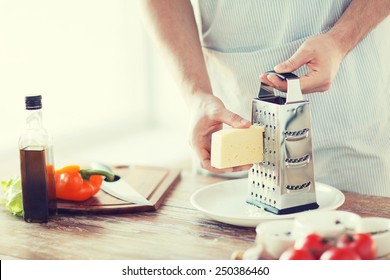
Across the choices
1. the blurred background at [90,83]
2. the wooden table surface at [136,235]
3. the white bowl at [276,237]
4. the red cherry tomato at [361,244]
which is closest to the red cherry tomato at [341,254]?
the red cherry tomato at [361,244]

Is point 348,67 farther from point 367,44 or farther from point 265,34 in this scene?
point 265,34

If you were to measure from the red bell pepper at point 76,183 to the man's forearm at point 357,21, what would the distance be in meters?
0.81

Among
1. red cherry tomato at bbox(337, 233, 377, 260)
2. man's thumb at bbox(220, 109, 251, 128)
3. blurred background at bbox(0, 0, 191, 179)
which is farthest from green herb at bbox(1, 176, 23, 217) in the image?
blurred background at bbox(0, 0, 191, 179)

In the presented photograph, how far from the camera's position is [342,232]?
1468 mm

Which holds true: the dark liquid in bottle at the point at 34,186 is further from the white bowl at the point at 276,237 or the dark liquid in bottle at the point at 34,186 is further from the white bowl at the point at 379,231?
the white bowl at the point at 379,231

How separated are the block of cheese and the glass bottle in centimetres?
45

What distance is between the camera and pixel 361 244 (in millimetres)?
1415

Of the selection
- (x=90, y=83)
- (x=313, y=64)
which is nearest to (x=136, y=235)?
(x=313, y=64)

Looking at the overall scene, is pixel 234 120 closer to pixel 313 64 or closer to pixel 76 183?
pixel 313 64

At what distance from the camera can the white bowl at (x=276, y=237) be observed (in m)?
1.53

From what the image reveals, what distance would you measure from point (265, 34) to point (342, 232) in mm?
945

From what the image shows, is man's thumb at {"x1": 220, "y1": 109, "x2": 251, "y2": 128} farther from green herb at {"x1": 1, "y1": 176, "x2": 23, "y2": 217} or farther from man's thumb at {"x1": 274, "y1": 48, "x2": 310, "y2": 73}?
green herb at {"x1": 1, "y1": 176, "x2": 23, "y2": 217}

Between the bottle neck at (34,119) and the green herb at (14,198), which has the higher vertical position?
the bottle neck at (34,119)

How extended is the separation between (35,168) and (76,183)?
197 mm
